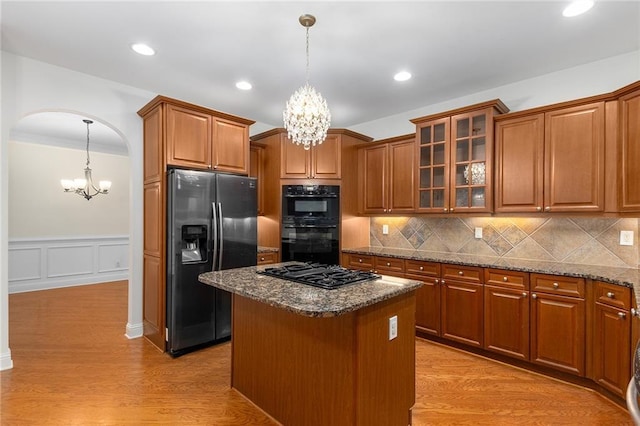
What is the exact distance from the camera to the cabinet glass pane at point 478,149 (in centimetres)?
330

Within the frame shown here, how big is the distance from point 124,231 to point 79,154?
1678 mm

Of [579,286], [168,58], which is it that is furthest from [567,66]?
[168,58]

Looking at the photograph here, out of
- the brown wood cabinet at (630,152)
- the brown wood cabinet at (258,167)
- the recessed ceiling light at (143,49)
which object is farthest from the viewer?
the brown wood cabinet at (258,167)

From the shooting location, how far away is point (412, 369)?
2047mm

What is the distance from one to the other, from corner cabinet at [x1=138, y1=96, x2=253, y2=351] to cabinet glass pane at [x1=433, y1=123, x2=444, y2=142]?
2.19m

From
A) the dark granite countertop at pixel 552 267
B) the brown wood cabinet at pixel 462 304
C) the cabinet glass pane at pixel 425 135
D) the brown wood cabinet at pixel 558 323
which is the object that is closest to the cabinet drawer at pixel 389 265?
the dark granite countertop at pixel 552 267

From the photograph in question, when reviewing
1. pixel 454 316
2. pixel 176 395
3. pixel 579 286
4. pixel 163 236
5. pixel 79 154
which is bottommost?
pixel 176 395

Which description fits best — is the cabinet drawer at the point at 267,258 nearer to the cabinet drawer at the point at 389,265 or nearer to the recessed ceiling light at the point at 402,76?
the cabinet drawer at the point at 389,265

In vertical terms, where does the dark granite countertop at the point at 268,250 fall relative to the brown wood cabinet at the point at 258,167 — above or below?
below

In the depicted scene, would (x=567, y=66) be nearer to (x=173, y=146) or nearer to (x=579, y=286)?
(x=579, y=286)

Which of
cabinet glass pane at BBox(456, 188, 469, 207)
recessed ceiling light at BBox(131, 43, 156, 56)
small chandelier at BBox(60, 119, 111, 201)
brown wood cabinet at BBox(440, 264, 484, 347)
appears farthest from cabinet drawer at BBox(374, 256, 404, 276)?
small chandelier at BBox(60, 119, 111, 201)

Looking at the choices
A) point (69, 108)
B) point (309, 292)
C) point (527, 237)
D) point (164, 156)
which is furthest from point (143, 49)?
point (527, 237)

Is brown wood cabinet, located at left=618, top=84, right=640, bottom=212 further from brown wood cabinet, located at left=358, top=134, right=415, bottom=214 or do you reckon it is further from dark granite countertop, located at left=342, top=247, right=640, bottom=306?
brown wood cabinet, located at left=358, top=134, right=415, bottom=214

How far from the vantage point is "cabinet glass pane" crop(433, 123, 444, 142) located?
3588 mm
